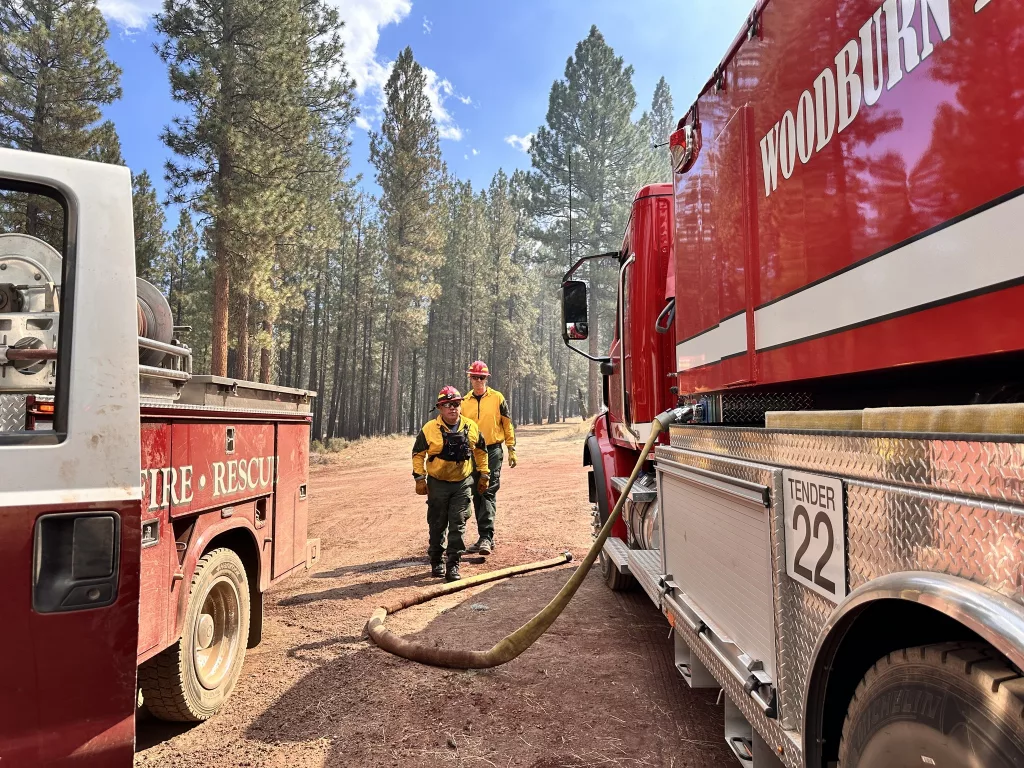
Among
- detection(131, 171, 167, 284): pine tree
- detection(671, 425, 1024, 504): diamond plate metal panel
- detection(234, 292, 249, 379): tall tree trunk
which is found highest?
detection(131, 171, 167, 284): pine tree

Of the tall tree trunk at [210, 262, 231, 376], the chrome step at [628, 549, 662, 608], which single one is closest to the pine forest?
the tall tree trunk at [210, 262, 231, 376]

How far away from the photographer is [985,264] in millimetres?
1165

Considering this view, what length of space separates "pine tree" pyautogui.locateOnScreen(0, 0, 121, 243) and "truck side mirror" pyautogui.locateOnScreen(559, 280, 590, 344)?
18.0 metres

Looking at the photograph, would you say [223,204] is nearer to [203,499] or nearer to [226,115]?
[226,115]

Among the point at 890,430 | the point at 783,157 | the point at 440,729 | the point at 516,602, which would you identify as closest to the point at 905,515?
the point at 890,430

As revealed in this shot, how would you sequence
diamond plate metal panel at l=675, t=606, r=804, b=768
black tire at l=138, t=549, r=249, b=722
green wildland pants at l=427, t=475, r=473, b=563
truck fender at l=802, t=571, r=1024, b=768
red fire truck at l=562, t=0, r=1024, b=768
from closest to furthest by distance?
1. truck fender at l=802, t=571, r=1024, b=768
2. red fire truck at l=562, t=0, r=1024, b=768
3. diamond plate metal panel at l=675, t=606, r=804, b=768
4. black tire at l=138, t=549, r=249, b=722
5. green wildland pants at l=427, t=475, r=473, b=563

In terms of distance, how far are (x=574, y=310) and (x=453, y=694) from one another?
3.24m

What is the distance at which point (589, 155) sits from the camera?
33.8 m

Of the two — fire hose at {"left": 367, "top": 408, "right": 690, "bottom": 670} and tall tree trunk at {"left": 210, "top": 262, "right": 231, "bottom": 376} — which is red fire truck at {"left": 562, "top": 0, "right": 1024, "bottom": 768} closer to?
fire hose at {"left": 367, "top": 408, "right": 690, "bottom": 670}

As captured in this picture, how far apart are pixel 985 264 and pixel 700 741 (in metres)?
2.72

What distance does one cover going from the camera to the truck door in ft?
5.39

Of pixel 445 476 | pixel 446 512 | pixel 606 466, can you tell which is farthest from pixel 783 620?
pixel 446 512

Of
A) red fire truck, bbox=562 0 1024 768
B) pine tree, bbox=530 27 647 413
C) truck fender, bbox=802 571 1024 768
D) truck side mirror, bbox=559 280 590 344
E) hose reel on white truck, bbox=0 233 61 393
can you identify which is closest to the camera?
truck fender, bbox=802 571 1024 768

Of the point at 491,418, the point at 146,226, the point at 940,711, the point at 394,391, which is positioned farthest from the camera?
the point at 394,391
